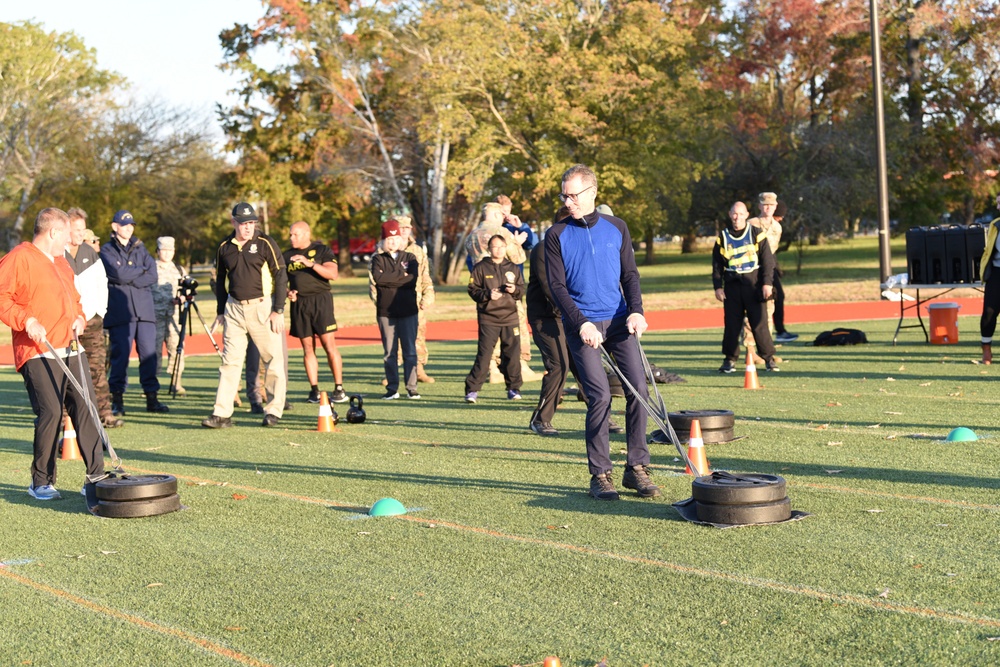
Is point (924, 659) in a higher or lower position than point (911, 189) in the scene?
lower

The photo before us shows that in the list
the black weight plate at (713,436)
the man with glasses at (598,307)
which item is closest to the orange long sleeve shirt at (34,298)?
the man with glasses at (598,307)

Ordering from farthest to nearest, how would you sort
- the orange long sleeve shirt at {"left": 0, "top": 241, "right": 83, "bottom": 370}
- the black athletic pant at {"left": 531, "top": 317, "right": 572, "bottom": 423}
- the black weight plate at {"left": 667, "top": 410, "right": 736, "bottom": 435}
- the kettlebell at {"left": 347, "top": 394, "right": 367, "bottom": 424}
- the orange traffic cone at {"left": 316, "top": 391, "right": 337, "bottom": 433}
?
the kettlebell at {"left": 347, "top": 394, "right": 367, "bottom": 424}, the orange traffic cone at {"left": 316, "top": 391, "right": 337, "bottom": 433}, the black athletic pant at {"left": 531, "top": 317, "right": 572, "bottom": 423}, the black weight plate at {"left": 667, "top": 410, "right": 736, "bottom": 435}, the orange long sleeve shirt at {"left": 0, "top": 241, "right": 83, "bottom": 370}

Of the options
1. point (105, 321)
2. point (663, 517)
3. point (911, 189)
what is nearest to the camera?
point (663, 517)

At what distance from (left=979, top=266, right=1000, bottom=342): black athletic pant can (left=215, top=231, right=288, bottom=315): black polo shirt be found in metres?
8.26

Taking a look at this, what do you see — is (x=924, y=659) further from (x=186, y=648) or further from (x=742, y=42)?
(x=742, y=42)

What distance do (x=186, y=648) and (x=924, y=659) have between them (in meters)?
2.96

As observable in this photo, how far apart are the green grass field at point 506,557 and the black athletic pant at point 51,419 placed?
0.98 feet

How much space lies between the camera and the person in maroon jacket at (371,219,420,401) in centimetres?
1429

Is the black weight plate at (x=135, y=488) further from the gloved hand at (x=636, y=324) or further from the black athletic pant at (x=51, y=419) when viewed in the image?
the gloved hand at (x=636, y=324)

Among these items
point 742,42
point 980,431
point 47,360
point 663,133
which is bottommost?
point 980,431

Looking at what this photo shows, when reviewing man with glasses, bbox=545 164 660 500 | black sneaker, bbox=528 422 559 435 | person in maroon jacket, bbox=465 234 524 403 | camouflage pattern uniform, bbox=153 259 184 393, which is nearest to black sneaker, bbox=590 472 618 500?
man with glasses, bbox=545 164 660 500

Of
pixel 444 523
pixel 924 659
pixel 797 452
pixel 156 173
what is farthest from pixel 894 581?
pixel 156 173

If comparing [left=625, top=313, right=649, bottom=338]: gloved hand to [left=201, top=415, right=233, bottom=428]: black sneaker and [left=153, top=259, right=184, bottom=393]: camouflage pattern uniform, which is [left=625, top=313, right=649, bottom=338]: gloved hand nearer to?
[left=201, top=415, right=233, bottom=428]: black sneaker

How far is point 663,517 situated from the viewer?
7.45 metres
